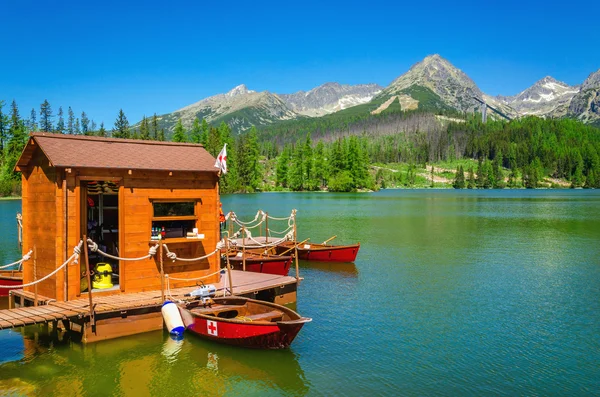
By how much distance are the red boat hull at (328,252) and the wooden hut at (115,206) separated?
14.5 m

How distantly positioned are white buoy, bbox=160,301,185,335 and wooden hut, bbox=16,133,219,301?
6.52 feet

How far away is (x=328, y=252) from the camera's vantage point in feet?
108

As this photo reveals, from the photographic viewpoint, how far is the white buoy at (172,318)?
1596 cm

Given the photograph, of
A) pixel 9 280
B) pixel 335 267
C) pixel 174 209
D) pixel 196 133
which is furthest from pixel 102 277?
pixel 196 133

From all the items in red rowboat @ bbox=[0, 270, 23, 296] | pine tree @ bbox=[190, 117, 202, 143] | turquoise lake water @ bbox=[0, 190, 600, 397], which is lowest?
turquoise lake water @ bbox=[0, 190, 600, 397]

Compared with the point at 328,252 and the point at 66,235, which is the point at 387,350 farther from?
the point at 328,252

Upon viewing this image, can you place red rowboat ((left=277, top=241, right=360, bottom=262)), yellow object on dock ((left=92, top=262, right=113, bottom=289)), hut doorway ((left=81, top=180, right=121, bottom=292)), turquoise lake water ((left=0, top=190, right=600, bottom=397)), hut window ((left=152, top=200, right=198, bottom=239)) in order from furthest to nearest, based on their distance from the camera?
red rowboat ((left=277, top=241, right=360, bottom=262)) < hut doorway ((left=81, top=180, right=121, bottom=292)) < hut window ((left=152, top=200, right=198, bottom=239)) < yellow object on dock ((left=92, top=262, right=113, bottom=289)) < turquoise lake water ((left=0, top=190, right=600, bottom=397))

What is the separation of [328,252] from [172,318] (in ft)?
59.1

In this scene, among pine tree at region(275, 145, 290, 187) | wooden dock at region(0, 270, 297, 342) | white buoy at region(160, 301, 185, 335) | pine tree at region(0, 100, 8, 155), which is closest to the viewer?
wooden dock at region(0, 270, 297, 342)

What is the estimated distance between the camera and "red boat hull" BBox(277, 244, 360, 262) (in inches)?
1275

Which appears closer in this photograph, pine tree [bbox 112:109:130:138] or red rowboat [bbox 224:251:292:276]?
red rowboat [bbox 224:251:292:276]

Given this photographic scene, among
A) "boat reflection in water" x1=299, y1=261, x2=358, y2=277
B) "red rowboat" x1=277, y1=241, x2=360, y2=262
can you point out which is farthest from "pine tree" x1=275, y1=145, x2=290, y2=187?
"boat reflection in water" x1=299, y1=261, x2=358, y2=277

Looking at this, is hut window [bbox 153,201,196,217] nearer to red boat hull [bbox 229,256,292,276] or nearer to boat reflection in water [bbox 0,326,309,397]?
boat reflection in water [bbox 0,326,309,397]

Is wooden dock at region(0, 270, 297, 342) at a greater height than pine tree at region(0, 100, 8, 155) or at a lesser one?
lesser
